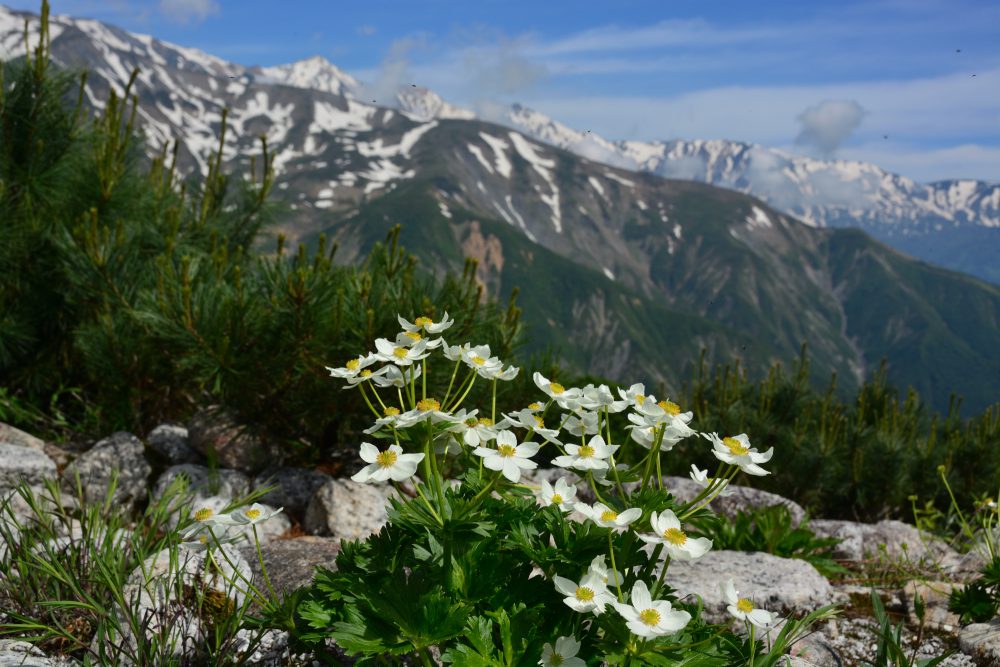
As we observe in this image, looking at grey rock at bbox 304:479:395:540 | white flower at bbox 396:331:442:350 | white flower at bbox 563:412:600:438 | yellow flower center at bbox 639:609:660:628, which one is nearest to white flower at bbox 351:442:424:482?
white flower at bbox 396:331:442:350

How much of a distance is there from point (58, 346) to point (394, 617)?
6.85 m

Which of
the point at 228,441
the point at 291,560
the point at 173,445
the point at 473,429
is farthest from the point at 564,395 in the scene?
the point at 173,445

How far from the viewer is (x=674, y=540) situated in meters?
2.14

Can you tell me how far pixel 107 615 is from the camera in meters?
2.85

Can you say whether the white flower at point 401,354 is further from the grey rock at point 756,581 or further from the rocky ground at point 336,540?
the grey rock at point 756,581

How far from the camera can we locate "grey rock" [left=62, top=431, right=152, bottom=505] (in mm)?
5465

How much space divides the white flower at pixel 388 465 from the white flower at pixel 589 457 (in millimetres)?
491

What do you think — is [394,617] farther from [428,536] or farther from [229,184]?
[229,184]

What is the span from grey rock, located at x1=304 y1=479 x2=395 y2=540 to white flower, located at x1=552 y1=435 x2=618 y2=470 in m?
3.06

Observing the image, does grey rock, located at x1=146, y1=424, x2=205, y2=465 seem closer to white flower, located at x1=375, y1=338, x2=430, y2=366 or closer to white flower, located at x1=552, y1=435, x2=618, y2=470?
white flower, located at x1=375, y1=338, x2=430, y2=366

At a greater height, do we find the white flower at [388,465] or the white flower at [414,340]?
the white flower at [414,340]

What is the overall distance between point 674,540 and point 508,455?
2.05 feet

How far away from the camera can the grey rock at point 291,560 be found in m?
3.83

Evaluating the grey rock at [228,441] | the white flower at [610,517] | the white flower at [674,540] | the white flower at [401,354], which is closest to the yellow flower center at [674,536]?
the white flower at [674,540]
